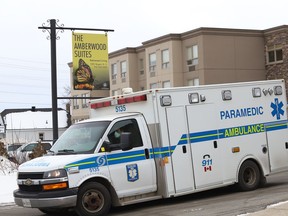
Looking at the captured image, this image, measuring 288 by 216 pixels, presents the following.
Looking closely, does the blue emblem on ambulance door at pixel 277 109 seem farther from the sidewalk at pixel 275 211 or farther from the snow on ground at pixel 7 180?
the snow on ground at pixel 7 180

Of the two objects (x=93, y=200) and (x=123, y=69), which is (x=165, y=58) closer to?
(x=123, y=69)

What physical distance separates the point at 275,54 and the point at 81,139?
35.3 metres

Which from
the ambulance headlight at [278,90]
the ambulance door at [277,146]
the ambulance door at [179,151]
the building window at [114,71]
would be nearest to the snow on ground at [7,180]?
the ambulance door at [179,151]

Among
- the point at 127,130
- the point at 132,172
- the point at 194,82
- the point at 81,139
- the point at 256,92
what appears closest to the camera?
the point at 132,172

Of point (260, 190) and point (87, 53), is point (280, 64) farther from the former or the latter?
point (260, 190)

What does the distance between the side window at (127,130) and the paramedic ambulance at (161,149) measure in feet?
0.07

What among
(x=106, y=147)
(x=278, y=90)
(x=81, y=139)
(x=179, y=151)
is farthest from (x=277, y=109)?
(x=81, y=139)

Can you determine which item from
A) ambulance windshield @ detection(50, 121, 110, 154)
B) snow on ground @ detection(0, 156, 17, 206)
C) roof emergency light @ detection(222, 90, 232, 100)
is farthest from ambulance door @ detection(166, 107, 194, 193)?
snow on ground @ detection(0, 156, 17, 206)

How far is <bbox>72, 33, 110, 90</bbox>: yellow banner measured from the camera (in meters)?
19.3

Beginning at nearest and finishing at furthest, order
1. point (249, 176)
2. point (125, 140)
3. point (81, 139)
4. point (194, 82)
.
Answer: point (125, 140), point (81, 139), point (249, 176), point (194, 82)

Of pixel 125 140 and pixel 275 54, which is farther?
pixel 275 54

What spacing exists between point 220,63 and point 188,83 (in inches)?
135

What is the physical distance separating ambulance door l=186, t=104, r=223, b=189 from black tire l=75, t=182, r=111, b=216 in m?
2.23

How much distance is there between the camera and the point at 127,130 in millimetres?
10680
